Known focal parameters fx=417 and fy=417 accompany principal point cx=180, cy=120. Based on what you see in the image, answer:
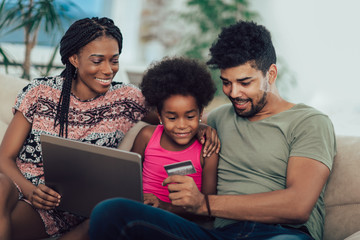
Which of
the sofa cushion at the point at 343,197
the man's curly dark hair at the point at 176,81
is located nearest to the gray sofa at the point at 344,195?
the sofa cushion at the point at 343,197

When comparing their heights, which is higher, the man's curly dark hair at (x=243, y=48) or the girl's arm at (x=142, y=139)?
the man's curly dark hair at (x=243, y=48)

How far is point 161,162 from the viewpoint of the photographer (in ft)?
5.35

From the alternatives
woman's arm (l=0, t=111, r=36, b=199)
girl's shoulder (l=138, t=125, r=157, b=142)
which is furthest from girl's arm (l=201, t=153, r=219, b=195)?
woman's arm (l=0, t=111, r=36, b=199)

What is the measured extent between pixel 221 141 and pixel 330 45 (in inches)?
93.4

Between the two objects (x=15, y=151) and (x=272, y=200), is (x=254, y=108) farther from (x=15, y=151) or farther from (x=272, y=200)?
(x=15, y=151)

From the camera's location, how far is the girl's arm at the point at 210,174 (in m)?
1.55

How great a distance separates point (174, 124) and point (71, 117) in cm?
43

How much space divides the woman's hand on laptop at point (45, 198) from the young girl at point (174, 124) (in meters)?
0.31

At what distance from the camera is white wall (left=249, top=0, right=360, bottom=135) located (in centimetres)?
342

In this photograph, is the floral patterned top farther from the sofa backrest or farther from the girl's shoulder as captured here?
the sofa backrest

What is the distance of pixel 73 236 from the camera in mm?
1468

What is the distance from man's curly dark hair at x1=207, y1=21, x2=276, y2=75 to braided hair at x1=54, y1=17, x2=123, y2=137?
1.44 ft

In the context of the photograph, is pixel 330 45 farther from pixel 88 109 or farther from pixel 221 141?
pixel 88 109

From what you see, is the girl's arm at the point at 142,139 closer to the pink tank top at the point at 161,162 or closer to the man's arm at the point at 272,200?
the pink tank top at the point at 161,162
